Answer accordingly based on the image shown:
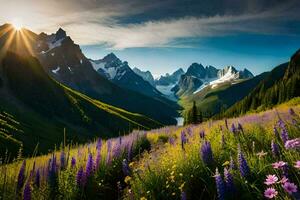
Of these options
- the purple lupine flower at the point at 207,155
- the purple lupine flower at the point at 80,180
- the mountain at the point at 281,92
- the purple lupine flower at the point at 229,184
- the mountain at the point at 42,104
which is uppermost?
the mountain at the point at 281,92

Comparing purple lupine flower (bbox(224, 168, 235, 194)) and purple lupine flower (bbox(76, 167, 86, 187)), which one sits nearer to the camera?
purple lupine flower (bbox(224, 168, 235, 194))

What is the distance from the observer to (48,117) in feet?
419

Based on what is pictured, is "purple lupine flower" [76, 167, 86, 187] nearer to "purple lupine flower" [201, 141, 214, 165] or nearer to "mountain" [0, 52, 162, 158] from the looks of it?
"purple lupine flower" [201, 141, 214, 165]

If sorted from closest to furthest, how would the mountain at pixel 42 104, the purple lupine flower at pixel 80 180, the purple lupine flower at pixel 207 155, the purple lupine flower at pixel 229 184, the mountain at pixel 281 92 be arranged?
the purple lupine flower at pixel 229 184 < the purple lupine flower at pixel 207 155 < the purple lupine flower at pixel 80 180 < the mountain at pixel 42 104 < the mountain at pixel 281 92

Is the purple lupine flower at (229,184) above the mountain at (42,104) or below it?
below

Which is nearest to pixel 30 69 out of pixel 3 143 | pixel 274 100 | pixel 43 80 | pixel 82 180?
pixel 43 80

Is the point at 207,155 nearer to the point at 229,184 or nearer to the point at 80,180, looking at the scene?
the point at 229,184

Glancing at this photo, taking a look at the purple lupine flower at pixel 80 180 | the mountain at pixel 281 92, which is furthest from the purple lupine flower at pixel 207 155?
the mountain at pixel 281 92

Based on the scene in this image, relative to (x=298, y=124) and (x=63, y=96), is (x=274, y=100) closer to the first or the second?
(x=63, y=96)

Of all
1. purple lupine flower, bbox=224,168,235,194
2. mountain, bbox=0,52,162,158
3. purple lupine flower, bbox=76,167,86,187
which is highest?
mountain, bbox=0,52,162,158

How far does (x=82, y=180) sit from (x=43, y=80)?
453 ft

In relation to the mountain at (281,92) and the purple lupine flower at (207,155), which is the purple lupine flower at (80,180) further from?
the mountain at (281,92)

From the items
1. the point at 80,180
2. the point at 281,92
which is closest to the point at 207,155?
the point at 80,180

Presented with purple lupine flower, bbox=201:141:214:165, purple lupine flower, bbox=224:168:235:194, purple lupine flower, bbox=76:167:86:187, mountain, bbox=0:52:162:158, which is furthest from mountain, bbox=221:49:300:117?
purple lupine flower, bbox=224:168:235:194
